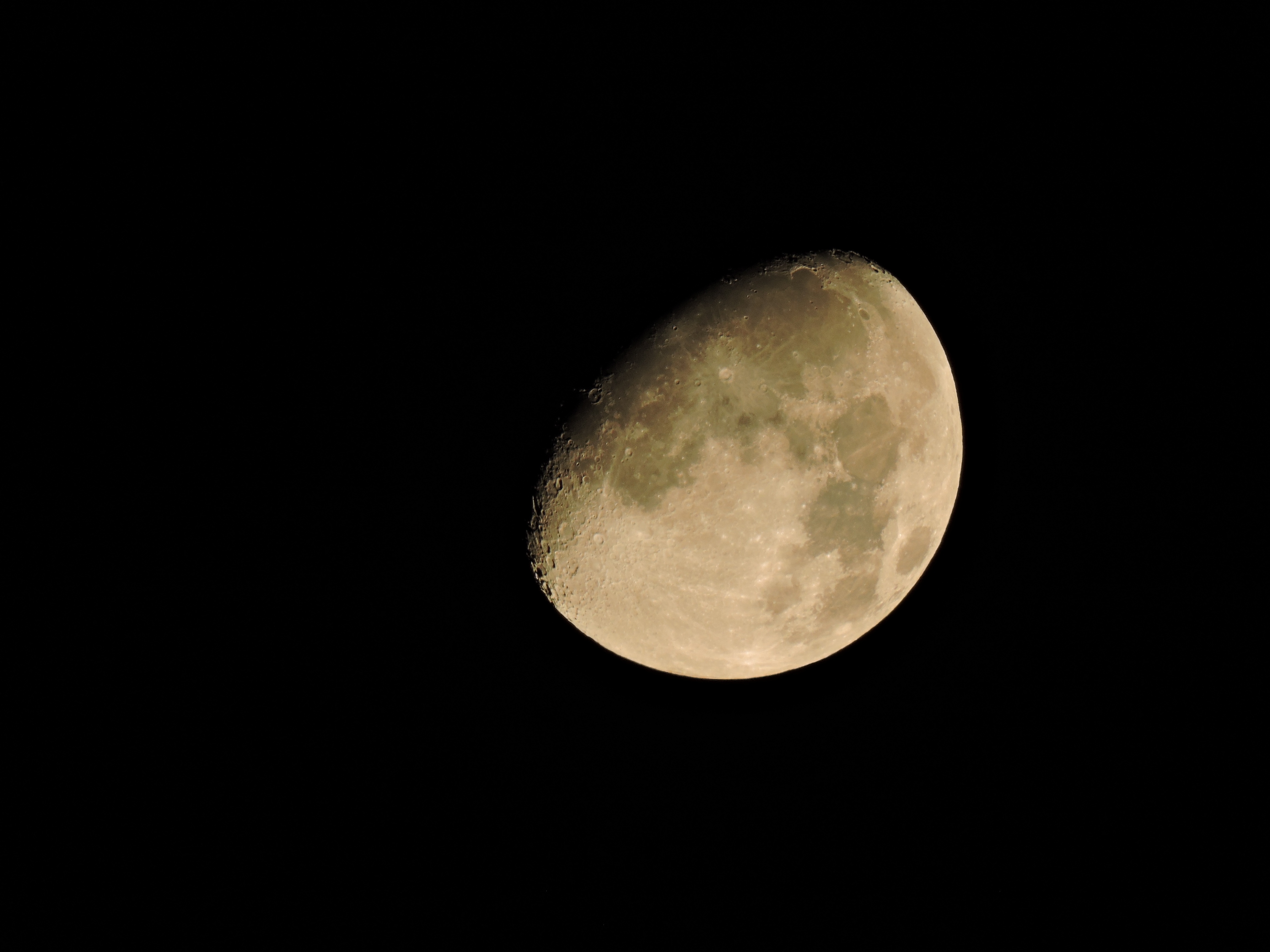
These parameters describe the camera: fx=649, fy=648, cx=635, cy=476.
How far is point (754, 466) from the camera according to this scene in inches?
71.2

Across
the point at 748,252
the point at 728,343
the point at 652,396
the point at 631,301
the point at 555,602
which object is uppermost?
the point at 748,252

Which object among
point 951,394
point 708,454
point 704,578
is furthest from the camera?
point 951,394

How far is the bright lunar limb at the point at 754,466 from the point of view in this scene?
71.7 inches

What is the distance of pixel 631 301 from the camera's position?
1902 millimetres

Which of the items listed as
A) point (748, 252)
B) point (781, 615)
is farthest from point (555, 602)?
point (748, 252)

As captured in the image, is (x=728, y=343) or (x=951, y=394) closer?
(x=728, y=343)

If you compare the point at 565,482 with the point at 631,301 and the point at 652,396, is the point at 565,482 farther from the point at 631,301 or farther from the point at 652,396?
the point at 631,301

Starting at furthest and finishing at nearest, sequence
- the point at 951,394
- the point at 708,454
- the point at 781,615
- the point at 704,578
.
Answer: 1. the point at 951,394
2. the point at 781,615
3. the point at 704,578
4. the point at 708,454

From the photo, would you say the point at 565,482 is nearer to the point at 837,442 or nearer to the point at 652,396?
the point at 652,396

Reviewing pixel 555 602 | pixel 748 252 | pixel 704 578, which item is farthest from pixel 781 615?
pixel 748 252

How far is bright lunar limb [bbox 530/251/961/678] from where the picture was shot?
5.98ft

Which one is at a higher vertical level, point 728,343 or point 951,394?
point 951,394

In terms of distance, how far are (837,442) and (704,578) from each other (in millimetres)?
550

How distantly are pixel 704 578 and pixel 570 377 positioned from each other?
713 millimetres
